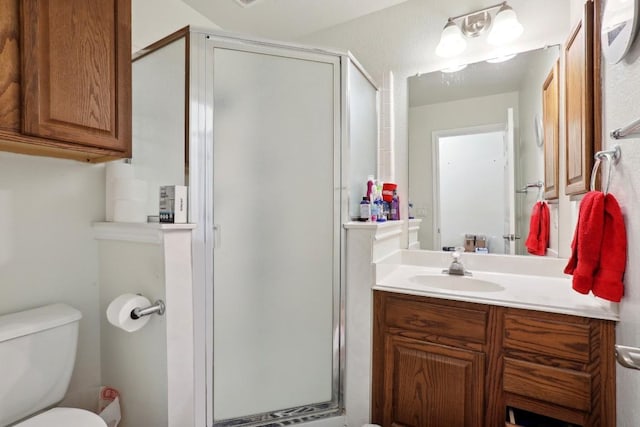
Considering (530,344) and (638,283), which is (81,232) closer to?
(530,344)

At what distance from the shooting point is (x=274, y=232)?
1.47 metres

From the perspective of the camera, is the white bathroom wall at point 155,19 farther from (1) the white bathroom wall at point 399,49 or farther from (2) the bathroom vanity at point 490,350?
(2) the bathroom vanity at point 490,350

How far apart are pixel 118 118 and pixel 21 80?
0.30 meters

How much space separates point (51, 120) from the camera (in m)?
1.05

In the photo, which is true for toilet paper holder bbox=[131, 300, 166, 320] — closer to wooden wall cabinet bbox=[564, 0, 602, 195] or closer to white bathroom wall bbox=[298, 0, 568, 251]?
white bathroom wall bbox=[298, 0, 568, 251]

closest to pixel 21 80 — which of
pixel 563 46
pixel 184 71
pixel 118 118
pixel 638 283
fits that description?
pixel 118 118

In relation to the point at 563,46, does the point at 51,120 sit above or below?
below

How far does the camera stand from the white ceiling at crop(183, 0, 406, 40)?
1.92m

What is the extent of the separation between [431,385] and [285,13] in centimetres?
229

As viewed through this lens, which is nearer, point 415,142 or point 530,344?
point 530,344

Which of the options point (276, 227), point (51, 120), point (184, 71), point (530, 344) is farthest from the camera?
point (276, 227)

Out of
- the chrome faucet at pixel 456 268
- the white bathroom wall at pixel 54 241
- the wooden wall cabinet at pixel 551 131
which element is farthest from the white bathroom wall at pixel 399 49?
the white bathroom wall at pixel 54 241

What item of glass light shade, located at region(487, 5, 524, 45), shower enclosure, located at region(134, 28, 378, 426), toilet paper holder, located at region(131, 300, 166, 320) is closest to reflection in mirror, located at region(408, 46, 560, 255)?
glass light shade, located at region(487, 5, 524, 45)

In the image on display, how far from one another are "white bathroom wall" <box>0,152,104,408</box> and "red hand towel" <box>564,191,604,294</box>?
2067mm
